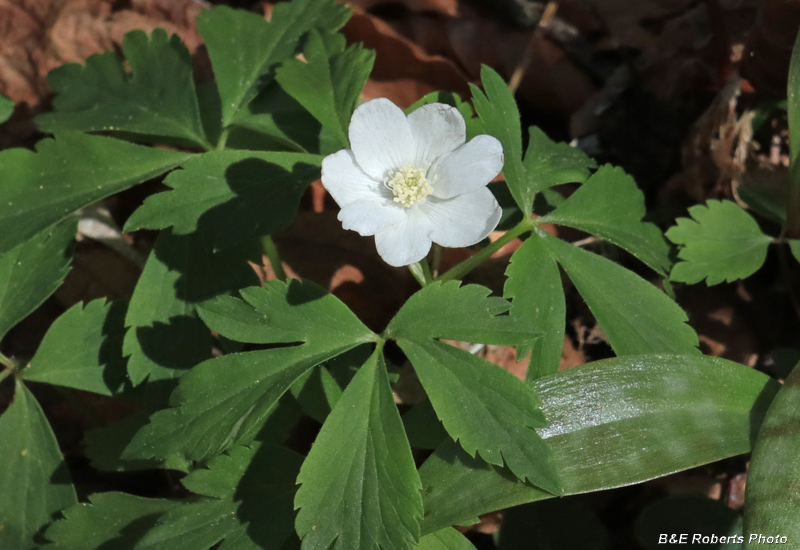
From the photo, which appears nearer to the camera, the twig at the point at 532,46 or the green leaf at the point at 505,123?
the green leaf at the point at 505,123

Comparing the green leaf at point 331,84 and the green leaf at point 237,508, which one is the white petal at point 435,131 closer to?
the green leaf at point 331,84

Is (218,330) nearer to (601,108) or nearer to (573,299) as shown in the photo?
(573,299)

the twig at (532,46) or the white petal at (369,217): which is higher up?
the twig at (532,46)

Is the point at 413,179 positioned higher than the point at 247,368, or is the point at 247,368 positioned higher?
the point at 413,179

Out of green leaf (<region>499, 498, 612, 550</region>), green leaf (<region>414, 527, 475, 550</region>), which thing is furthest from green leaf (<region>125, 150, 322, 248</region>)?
green leaf (<region>499, 498, 612, 550</region>)

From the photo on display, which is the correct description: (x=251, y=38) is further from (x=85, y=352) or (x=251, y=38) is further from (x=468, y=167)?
(x=85, y=352)

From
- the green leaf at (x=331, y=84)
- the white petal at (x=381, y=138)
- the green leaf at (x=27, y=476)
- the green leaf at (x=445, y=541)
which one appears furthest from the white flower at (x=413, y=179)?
the green leaf at (x=27, y=476)

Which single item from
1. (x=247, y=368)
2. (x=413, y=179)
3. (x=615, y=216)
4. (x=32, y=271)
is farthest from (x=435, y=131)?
(x=32, y=271)
